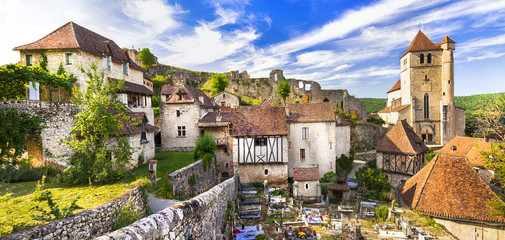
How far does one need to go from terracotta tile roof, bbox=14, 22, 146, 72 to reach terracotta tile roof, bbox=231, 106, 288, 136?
12.3 metres

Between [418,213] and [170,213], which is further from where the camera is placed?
[418,213]

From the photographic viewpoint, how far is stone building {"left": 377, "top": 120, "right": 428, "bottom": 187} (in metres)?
23.2

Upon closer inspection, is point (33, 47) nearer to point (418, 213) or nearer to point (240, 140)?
point (240, 140)

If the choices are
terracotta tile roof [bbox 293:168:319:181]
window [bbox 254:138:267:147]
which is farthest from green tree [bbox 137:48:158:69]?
terracotta tile roof [bbox 293:168:319:181]

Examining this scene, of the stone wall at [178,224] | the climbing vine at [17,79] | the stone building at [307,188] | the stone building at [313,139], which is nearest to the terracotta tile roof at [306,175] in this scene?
the stone building at [307,188]

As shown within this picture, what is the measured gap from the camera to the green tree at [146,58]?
4870 centimetres

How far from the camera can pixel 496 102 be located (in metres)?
14.2

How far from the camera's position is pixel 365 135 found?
108ft

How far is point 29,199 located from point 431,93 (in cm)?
4482

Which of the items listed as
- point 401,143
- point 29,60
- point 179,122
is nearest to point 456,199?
point 401,143

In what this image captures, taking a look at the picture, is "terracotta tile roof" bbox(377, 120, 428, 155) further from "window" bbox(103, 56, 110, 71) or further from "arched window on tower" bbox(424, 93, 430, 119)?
"window" bbox(103, 56, 110, 71)

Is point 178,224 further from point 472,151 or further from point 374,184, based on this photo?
point 472,151

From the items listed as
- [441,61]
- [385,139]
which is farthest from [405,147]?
[441,61]

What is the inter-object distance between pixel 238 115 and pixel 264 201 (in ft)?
28.4
